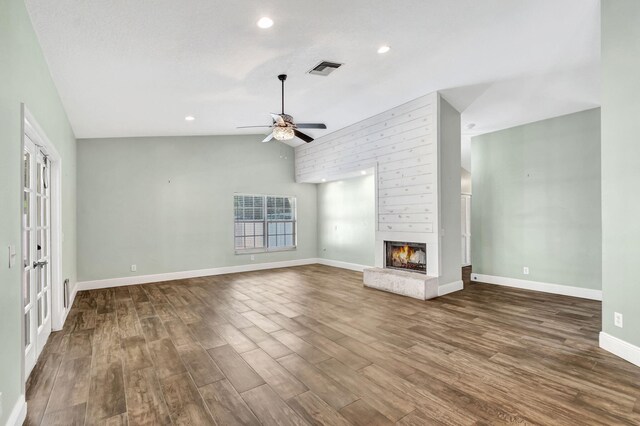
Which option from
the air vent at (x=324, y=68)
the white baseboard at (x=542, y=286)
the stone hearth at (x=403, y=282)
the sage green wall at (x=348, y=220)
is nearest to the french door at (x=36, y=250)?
the air vent at (x=324, y=68)

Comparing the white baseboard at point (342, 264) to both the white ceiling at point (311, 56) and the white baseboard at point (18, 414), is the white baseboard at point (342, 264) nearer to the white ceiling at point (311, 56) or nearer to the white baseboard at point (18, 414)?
the white ceiling at point (311, 56)

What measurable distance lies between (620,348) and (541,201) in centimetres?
337

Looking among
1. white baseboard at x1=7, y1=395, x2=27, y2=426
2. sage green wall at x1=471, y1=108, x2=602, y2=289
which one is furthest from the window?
white baseboard at x1=7, y1=395, x2=27, y2=426

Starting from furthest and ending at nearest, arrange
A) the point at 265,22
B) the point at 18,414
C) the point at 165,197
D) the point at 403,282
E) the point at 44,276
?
the point at 165,197
the point at 403,282
the point at 44,276
the point at 265,22
the point at 18,414

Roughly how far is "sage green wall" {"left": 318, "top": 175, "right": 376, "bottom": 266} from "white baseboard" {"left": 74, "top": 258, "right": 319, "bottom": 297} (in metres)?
1.00

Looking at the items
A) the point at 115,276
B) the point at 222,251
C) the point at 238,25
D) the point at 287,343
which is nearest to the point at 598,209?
the point at 287,343

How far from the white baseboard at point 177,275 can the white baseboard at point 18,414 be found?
4.60 metres

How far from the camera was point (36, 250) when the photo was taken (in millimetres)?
3221

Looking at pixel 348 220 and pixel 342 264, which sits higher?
pixel 348 220

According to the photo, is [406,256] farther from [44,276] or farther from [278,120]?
[44,276]

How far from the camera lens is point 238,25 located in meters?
3.11

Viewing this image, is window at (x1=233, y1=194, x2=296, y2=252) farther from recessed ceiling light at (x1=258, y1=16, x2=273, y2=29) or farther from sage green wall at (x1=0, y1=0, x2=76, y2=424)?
sage green wall at (x1=0, y1=0, x2=76, y2=424)

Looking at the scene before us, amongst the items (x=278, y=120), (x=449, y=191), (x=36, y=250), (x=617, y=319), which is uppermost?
(x=278, y=120)

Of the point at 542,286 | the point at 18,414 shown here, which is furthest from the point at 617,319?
the point at 18,414
